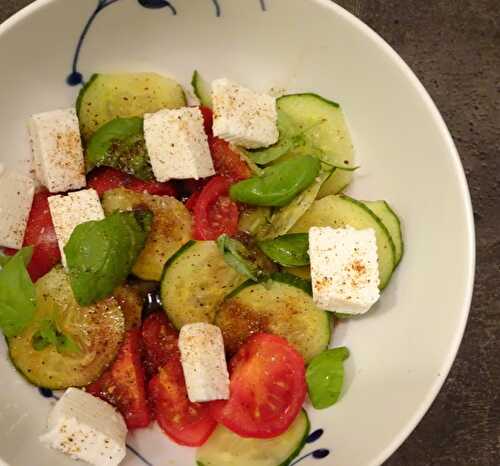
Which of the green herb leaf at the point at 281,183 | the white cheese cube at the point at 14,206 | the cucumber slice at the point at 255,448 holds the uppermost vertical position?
the white cheese cube at the point at 14,206

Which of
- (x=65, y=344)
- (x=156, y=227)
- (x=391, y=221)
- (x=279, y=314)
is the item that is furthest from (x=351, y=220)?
(x=65, y=344)

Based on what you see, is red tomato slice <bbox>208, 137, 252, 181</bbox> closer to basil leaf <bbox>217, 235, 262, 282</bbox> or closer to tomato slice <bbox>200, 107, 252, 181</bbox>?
tomato slice <bbox>200, 107, 252, 181</bbox>

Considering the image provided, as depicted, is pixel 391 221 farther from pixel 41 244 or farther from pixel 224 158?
pixel 41 244

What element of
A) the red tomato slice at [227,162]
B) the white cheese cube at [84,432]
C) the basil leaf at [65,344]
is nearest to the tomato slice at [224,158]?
the red tomato slice at [227,162]

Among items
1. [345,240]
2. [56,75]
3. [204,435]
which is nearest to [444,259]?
[345,240]

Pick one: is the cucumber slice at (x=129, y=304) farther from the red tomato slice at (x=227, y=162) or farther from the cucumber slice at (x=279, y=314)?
the red tomato slice at (x=227, y=162)

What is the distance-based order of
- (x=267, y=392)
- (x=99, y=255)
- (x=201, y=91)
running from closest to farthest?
(x=99, y=255)
(x=267, y=392)
(x=201, y=91)

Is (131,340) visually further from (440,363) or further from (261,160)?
(440,363)

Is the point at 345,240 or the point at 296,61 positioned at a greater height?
the point at 296,61
